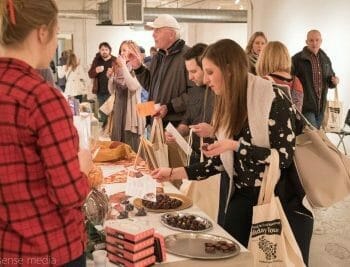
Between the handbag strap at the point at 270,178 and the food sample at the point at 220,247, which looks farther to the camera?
the handbag strap at the point at 270,178

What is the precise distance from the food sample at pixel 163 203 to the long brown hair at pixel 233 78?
1.35 feet

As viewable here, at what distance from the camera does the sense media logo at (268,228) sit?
189 cm

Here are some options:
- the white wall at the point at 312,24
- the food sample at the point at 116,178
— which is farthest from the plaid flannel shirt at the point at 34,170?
the white wall at the point at 312,24

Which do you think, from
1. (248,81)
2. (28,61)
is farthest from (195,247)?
(28,61)

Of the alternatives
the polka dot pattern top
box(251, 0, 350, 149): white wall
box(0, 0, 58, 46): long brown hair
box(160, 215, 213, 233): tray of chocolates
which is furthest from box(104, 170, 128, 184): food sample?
box(251, 0, 350, 149): white wall

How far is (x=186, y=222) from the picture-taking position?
1.84 meters

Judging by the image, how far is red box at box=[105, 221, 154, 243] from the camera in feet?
4.76

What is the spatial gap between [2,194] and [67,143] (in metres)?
0.19

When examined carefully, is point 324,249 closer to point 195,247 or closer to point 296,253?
point 296,253

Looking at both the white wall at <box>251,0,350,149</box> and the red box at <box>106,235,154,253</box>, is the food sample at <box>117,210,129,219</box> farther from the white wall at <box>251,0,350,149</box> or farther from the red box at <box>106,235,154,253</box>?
the white wall at <box>251,0,350,149</box>

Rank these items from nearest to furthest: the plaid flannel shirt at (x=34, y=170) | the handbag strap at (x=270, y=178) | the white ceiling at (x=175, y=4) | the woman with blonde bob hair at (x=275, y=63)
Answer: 1. the plaid flannel shirt at (x=34, y=170)
2. the handbag strap at (x=270, y=178)
3. the woman with blonde bob hair at (x=275, y=63)
4. the white ceiling at (x=175, y=4)

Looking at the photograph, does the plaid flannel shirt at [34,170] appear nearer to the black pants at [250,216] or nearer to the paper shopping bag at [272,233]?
the paper shopping bag at [272,233]

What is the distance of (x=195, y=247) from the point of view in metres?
1.65

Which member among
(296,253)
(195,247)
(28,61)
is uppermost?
(28,61)
